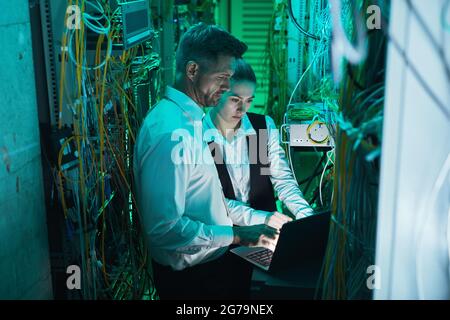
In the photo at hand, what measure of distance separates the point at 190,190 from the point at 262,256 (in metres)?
0.37

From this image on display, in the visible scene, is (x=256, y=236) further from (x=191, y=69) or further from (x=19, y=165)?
(x=19, y=165)

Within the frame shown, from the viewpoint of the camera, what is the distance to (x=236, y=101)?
8.34 feet

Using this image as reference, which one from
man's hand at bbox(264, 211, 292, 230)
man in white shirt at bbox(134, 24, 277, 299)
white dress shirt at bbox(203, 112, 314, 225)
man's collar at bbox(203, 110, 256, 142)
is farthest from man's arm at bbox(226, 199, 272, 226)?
man's collar at bbox(203, 110, 256, 142)

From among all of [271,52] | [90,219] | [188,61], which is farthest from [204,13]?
[90,219]

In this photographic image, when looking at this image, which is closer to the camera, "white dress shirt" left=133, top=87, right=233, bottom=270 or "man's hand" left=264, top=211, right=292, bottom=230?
"white dress shirt" left=133, top=87, right=233, bottom=270

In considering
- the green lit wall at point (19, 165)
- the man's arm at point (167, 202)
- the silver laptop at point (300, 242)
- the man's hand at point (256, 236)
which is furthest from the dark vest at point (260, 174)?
the green lit wall at point (19, 165)

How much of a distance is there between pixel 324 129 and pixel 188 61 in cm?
109

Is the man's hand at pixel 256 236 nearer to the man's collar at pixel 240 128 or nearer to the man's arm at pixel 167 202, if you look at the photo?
the man's arm at pixel 167 202

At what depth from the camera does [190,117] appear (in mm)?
1979

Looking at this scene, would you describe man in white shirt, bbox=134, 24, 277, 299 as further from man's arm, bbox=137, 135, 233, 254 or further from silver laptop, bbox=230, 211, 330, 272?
silver laptop, bbox=230, 211, 330, 272

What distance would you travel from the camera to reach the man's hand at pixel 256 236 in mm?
1917

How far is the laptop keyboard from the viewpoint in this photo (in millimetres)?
1838

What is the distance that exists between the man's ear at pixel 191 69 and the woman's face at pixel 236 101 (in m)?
0.52
